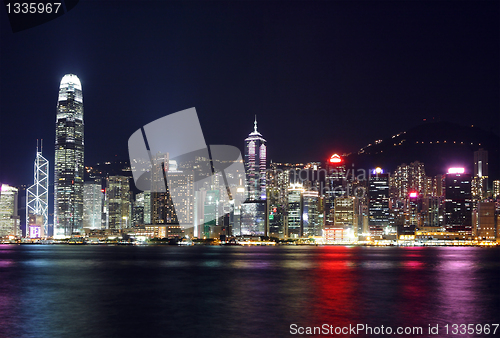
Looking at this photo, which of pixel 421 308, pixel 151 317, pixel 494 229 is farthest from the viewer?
pixel 494 229

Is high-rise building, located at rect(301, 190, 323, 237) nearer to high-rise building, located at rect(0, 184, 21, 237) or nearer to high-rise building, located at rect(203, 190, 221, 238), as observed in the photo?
high-rise building, located at rect(203, 190, 221, 238)

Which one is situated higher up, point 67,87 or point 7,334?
point 67,87

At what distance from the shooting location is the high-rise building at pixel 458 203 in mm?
181875

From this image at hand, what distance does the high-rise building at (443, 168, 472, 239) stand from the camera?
18188cm

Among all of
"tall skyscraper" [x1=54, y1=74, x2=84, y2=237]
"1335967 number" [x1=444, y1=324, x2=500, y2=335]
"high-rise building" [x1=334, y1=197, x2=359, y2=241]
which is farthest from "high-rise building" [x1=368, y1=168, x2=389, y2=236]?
"1335967 number" [x1=444, y1=324, x2=500, y2=335]

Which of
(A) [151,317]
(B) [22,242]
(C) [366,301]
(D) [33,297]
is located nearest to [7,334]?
(A) [151,317]

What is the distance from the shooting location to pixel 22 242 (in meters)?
186

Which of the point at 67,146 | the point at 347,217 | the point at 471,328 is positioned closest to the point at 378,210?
the point at 347,217

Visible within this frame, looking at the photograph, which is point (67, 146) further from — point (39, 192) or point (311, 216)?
point (311, 216)

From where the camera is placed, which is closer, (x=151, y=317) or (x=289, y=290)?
(x=151, y=317)

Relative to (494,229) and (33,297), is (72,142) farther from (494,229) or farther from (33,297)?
(33,297)

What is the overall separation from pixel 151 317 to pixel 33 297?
39.8 ft

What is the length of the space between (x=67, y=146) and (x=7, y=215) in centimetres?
3151

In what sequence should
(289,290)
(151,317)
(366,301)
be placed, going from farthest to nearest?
(289,290) → (366,301) → (151,317)
